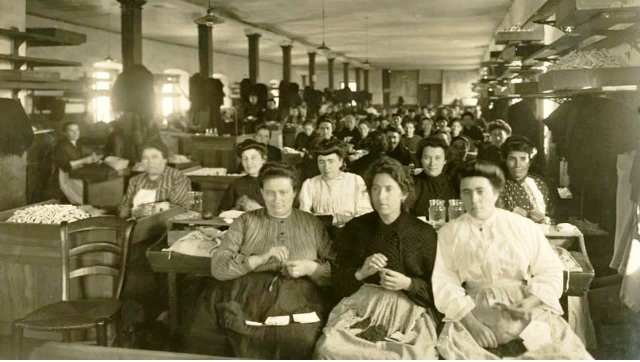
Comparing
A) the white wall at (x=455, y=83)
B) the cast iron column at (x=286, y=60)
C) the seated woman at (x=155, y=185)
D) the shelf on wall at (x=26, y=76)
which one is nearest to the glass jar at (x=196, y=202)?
the seated woman at (x=155, y=185)

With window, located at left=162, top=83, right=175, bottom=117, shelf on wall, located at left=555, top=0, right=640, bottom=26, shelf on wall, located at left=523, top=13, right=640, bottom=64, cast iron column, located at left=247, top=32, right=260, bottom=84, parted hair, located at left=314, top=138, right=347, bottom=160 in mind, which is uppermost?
cast iron column, located at left=247, top=32, right=260, bottom=84

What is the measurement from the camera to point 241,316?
333 centimetres

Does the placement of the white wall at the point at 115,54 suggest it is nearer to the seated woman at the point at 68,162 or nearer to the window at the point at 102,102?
the window at the point at 102,102

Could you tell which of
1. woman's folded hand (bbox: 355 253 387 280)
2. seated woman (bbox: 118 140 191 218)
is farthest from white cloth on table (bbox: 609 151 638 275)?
seated woman (bbox: 118 140 191 218)

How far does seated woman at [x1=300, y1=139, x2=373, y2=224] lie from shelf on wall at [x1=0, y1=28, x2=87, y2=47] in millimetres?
2858

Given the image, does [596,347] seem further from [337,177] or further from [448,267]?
[337,177]

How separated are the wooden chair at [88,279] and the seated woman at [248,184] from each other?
4.25 feet

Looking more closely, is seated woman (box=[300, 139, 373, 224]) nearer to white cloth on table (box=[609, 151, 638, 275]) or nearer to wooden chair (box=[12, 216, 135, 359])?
wooden chair (box=[12, 216, 135, 359])

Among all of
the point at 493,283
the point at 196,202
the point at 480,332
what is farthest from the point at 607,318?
the point at 196,202

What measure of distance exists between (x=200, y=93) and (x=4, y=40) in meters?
4.19

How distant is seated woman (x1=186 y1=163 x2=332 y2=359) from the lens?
324 centimetres

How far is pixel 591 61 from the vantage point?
317 centimetres

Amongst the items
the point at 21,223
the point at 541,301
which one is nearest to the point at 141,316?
the point at 21,223

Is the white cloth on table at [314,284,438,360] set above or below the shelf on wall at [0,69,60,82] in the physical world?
below
